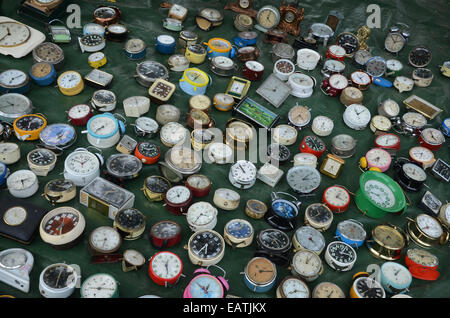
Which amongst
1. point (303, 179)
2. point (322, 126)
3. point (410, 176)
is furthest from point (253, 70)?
point (410, 176)

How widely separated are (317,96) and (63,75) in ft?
19.3

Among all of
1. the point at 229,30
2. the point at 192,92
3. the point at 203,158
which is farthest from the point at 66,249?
the point at 229,30

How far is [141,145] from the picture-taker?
845 cm

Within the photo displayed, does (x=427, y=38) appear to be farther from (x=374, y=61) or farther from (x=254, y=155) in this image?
(x=254, y=155)

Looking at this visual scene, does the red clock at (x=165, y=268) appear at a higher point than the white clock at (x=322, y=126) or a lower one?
lower

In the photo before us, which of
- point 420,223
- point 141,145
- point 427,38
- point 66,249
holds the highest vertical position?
point 427,38

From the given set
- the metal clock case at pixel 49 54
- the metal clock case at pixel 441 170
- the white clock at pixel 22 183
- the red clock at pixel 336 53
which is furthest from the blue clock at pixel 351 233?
the metal clock case at pixel 49 54

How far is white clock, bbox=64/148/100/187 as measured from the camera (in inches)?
305

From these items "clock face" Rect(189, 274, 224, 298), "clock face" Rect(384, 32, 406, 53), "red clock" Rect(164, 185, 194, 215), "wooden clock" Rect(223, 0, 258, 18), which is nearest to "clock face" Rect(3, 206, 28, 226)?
"red clock" Rect(164, 185, 194, 215)

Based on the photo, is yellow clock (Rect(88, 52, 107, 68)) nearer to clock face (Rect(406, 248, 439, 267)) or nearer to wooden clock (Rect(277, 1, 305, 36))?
wooden clock (Rect(277, 1, 305, 36))

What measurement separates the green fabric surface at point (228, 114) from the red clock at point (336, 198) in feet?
0.63

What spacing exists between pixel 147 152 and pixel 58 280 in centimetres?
293

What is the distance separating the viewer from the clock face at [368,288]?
689 cm

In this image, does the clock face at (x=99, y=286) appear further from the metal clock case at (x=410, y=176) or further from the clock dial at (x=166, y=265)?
the metal clock case at (x=410, y=176)
